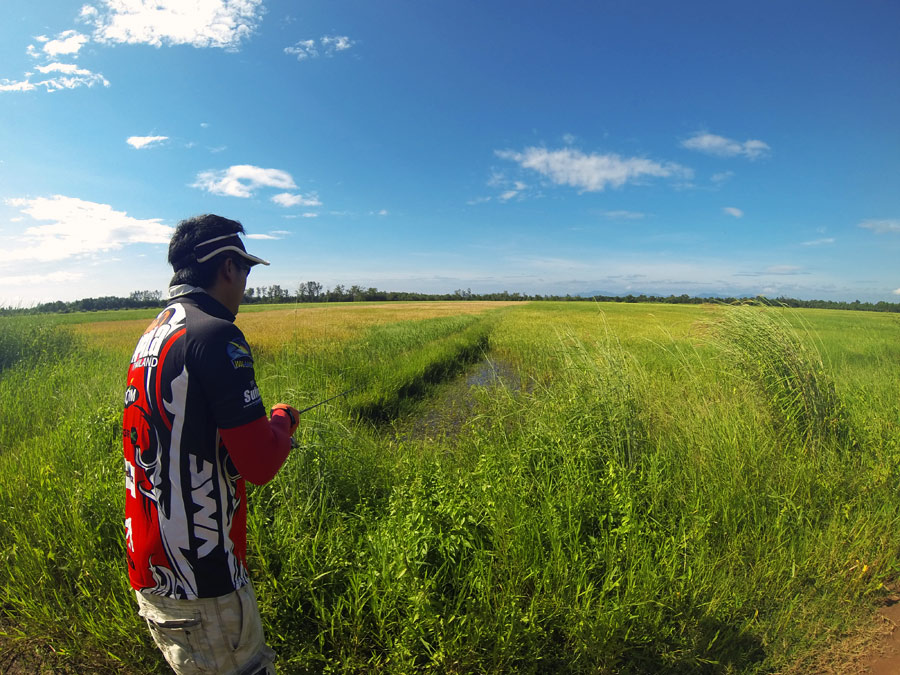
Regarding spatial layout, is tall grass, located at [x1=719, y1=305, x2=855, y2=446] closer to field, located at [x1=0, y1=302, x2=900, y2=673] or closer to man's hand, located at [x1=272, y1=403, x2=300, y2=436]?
field, located at [x1=0, y1=302, x2=900, y2=673]

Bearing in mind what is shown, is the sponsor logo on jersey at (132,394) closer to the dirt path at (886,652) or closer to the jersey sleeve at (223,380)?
the jersey sleeve at (223,380)

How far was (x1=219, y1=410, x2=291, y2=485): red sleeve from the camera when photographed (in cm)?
122

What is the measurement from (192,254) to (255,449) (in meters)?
0.78

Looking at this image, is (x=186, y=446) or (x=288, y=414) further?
(x=288, y=414)

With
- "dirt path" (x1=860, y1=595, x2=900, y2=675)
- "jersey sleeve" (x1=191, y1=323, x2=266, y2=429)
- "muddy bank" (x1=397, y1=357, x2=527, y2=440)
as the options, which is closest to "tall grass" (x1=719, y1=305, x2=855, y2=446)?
"dirt path" (x1=860, y1=595, x2=900, y2=675)

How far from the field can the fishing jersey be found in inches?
44.7

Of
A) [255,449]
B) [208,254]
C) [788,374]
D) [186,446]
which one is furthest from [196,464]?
[788,374]

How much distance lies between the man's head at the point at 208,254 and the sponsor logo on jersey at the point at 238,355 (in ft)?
0.98

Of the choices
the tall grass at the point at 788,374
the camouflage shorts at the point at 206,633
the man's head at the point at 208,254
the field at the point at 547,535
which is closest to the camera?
the camouflage shorts at the point at 206,633

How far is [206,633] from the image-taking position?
132 centimetres

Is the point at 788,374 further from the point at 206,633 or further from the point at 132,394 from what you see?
the point at 132,394

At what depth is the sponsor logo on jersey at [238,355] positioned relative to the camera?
1246mm

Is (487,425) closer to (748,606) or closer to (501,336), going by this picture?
(748,606)

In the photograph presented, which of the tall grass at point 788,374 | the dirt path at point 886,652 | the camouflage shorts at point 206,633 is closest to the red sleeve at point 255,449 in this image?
the camouflage shorts at point 206,633
